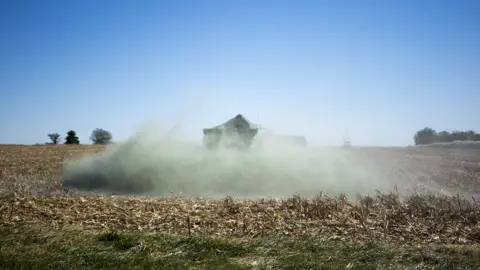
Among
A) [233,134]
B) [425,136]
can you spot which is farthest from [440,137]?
Result: [233,134]

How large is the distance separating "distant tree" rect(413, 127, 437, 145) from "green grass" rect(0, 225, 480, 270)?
57.8 meters

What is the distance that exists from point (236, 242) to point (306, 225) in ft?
8.50

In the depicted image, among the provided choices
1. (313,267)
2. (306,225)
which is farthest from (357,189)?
(313,267)

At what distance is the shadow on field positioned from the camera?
65.4 ft

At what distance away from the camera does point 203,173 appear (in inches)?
870

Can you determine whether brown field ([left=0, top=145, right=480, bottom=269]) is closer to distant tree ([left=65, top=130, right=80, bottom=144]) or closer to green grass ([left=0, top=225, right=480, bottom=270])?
green grass ([left=0, top=225, right=480, bottom=270])

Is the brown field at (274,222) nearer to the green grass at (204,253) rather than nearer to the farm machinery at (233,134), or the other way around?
the green grass at (204,253)

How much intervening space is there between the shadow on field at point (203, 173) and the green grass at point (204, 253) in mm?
10348

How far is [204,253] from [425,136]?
205ft

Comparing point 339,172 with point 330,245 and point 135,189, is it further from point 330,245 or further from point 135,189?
point 330,245

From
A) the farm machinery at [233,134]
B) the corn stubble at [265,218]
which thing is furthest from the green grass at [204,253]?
the farm machinery at [233,134]

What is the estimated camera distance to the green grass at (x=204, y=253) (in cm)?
654

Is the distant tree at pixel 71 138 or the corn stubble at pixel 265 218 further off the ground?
the distant tree at pixel 71 138

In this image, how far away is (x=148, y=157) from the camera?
22.9 metres
